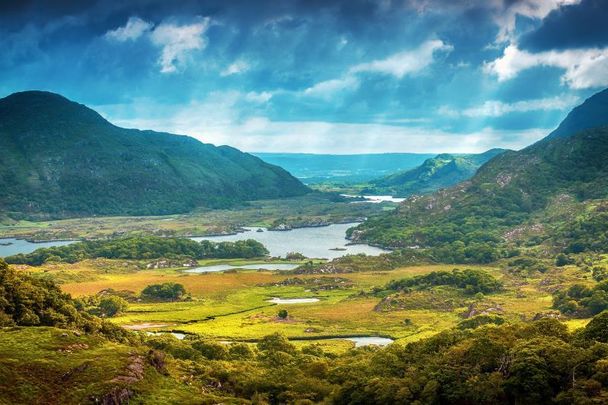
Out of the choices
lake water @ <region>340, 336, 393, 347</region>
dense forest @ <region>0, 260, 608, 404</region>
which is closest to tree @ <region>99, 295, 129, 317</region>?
lake water @ <region>340, 336, 393, 347</region>

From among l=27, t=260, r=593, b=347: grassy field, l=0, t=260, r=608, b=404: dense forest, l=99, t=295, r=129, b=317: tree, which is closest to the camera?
l=0, t=260, r=608, b=404: dense forest

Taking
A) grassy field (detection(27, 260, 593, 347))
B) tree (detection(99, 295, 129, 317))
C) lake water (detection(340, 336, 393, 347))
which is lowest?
lake water (detection(340, 336, 393, 347))

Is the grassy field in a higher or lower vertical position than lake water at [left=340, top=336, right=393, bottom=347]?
higher

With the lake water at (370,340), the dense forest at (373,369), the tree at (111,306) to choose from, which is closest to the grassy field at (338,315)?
the lake water at (370,340)

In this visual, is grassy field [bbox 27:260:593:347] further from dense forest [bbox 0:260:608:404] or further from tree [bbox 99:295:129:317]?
dense forest [bbox 0:260:608:404]

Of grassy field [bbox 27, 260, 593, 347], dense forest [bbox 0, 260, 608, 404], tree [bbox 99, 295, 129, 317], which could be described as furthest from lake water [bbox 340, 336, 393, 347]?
tree [bbox 99, 295, 129, 317]

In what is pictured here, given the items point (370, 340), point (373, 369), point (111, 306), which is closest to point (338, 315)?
point (370, 340)

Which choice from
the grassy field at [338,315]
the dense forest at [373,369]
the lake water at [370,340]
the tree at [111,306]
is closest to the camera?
the dense forest at [373,369]

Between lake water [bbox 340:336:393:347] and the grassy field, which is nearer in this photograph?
lake water [bbox 340:336:393:347]

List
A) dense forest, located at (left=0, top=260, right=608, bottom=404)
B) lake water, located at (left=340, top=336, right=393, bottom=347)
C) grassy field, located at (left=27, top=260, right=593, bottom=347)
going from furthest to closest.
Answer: grassy field, located at (left=27, top=260, right=593, bottom=347) < lake water, located at (left=340, top=336, right=393, bottom=347) < dense forest, located at (left=0, top=260, right=608, bottom=404)

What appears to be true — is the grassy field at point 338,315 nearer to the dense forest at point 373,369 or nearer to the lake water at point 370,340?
the lake water at point 370,340

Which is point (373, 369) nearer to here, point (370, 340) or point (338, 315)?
point (370, 340)
